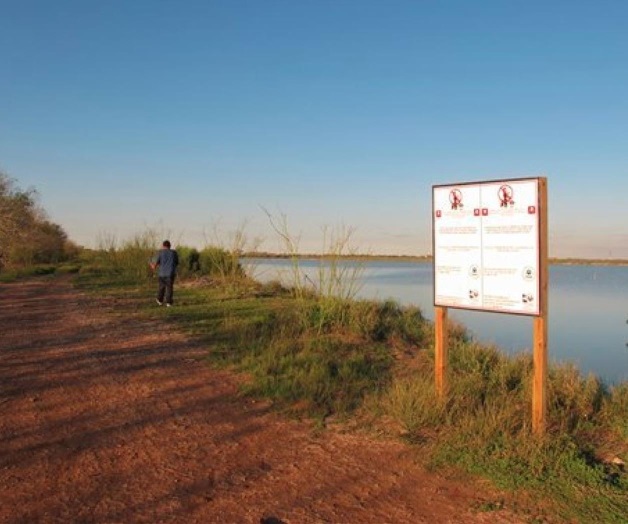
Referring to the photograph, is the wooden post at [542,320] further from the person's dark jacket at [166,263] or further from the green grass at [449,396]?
the person's dark jacket at [166,263]

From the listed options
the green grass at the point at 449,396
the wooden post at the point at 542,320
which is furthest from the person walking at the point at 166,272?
the wooden post at the point at 542,320

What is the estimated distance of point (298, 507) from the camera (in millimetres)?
4238

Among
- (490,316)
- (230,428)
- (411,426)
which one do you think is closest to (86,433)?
(230,428)

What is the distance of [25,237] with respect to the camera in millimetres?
35344

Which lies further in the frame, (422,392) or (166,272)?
(166,272)

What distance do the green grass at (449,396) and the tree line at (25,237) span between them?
61.1 ft

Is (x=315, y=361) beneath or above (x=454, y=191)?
beneath

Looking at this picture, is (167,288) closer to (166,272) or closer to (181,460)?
(166,272)

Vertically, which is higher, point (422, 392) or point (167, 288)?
point (167, 288)

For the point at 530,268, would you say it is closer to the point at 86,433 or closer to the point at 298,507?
the point at 298,507

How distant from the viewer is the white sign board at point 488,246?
5.69 m

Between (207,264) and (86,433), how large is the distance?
23100 millimetres

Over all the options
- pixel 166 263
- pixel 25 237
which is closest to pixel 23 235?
pixel 25 237

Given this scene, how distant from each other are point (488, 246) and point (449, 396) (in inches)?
64.0
